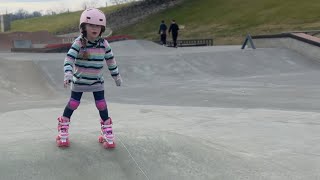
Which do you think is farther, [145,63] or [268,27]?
[268,27]

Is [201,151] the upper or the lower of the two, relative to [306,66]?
upper

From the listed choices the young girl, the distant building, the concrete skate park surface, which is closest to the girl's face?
the young girl

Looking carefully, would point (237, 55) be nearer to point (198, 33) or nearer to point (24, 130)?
point (24, 130)

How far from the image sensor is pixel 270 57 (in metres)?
21.6

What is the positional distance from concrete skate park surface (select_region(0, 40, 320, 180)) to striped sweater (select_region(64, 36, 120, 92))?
2.49ft

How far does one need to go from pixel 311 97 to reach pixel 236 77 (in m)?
6.02

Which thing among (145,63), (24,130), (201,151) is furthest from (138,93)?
(201,151)

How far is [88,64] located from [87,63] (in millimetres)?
17

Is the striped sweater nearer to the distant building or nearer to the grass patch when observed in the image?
the distant building

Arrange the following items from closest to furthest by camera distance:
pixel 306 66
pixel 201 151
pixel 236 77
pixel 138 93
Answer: pixel 201 151 → pixel 138 93 → pixel 236 77 → pixel 306 66

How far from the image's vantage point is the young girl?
5.33 metres

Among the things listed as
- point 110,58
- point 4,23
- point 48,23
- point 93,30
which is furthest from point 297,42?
point 48,23

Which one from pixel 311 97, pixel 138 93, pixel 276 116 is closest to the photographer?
pixel 276 116

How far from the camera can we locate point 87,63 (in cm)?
548
